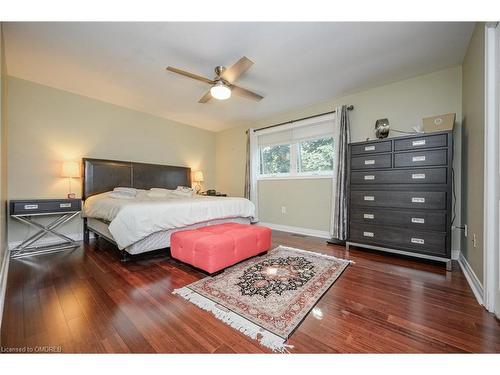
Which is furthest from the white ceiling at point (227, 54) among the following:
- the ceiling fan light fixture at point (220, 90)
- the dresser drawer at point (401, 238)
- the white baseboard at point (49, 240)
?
the white baseboard at point (49, 240)

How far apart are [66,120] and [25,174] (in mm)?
993

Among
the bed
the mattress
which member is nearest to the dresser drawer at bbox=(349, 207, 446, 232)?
the bed

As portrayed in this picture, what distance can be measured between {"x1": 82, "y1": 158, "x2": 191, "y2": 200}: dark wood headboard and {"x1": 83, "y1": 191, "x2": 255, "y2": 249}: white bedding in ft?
1.39

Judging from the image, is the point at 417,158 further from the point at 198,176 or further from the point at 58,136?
the point at 58,136

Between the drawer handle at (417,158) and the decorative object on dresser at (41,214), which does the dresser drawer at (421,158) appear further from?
the decorative object on dresser at (41,214)

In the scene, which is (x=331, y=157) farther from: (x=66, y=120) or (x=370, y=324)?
(x=66, y=120)

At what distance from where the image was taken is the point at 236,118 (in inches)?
184

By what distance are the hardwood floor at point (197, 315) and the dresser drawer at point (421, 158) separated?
47.1 inches

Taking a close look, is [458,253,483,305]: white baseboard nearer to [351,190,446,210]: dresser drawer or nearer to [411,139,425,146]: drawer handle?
[351,190,446,210]: dresser drawer

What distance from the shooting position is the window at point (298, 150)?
3830mm

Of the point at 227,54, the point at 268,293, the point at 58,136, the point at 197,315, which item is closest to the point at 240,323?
the point at 197,315

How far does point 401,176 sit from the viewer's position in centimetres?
255

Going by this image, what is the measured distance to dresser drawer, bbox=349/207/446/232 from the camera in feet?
7.59

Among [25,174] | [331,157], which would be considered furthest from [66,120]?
[331,157]
